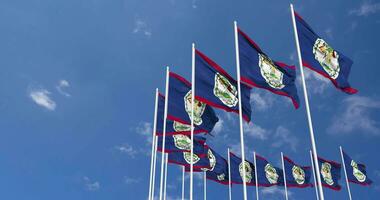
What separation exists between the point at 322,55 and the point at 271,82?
2.58 m

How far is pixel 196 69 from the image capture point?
649 inches

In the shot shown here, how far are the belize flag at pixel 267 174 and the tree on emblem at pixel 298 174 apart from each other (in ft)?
4.22

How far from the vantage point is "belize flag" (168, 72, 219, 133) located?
1862 centimetres

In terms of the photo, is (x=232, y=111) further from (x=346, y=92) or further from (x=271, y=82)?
(x=346, y=92)

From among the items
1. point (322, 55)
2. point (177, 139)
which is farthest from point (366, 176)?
point (322, 55)

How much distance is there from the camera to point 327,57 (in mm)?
15727

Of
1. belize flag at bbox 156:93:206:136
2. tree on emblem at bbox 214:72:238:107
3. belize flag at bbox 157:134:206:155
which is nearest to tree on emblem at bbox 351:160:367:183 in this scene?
belize flag at bbox 157:134:206:155

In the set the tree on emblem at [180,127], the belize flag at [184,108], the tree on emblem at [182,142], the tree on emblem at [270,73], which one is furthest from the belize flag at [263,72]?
the tree on emblem at [182,142]

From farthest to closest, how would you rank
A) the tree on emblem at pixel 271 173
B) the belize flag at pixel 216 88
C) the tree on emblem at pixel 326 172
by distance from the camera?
the tree on emblem at pixel 271 173, the tree on emblem at pixel 326 172, the belize flag at pixel 216 88

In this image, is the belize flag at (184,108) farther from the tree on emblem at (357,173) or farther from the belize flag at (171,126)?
the tree on emblem at (357,173)

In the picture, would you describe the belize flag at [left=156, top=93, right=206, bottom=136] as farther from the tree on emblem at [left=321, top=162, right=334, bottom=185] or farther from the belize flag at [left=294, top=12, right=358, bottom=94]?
the tree on emblem at [left=321, top=162, right=334, bottom=185]

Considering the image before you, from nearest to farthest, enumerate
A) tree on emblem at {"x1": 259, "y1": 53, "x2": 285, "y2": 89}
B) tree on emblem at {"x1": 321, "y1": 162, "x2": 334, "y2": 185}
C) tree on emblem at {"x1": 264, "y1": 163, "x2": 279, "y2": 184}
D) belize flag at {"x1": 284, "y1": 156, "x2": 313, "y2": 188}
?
tree on emblem at {"x1": 259, "y1": 53, "x2": 285, "y2": 89} → tree on emblem at {"x1": 321, "y1": 162, "x2": 334, "y2": 185} → tree on emblem at {"x1": 264, "y1": 163, "x2": 279, "y2": 184} → belize flag at {"x1": 284, "y1": 156, "x2": 313, "y2": 188}

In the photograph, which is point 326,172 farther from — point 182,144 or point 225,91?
point 225,91

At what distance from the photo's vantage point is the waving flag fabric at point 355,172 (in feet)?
115
